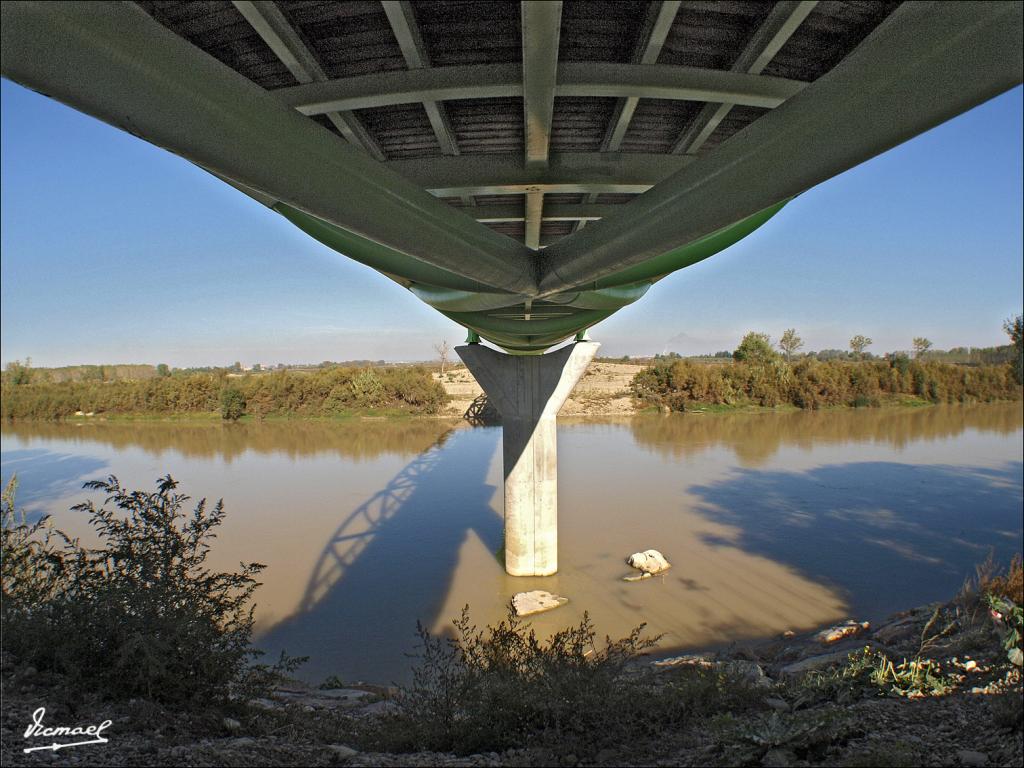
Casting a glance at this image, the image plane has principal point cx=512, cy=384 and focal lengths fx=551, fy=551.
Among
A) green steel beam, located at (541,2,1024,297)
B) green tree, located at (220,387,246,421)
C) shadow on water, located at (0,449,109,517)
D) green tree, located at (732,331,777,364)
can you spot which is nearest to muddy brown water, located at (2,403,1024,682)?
shadow on water, located at (0,449,109,517)

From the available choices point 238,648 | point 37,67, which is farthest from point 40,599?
point 37,67

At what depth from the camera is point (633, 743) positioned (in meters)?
3.83

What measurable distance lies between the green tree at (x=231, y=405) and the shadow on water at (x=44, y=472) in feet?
38.3

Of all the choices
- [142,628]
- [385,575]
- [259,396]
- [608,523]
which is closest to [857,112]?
[142,628]

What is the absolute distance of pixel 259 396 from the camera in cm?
4172

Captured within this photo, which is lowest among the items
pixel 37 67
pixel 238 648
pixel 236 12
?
pixel 238 648

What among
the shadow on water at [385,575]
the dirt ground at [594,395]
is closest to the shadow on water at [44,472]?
the shadow on water at [385,575]

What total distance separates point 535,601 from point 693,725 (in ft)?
18.4

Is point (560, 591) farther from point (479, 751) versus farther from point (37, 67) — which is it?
point (37, 67)

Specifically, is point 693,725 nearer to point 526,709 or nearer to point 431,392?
point 526,709

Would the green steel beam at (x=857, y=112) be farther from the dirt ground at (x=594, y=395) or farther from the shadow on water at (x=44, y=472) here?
the dirt ground at (x=594, y=395)

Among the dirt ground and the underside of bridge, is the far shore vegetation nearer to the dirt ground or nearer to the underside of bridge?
the dirt ground

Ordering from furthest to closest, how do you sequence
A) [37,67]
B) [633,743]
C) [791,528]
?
[791,528] < [633,743] < [37,67]

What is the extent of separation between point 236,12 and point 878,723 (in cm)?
599
